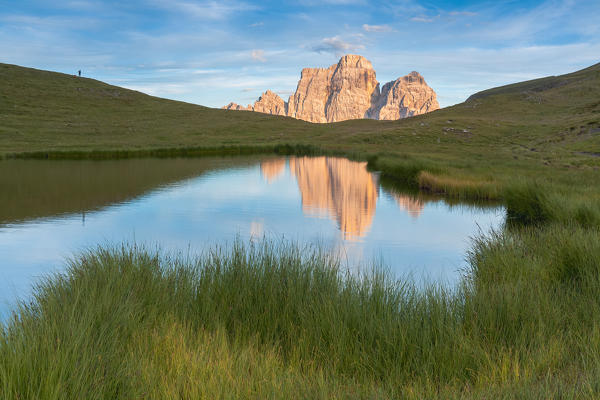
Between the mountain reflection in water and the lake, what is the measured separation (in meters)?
0.06

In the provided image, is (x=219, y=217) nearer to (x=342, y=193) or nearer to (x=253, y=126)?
(x=342, y=193)

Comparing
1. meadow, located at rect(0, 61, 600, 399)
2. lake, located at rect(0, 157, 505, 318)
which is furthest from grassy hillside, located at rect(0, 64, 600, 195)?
meadow, located at rect(0, 61, 600, 399)

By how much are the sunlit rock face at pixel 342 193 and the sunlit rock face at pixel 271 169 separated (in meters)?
1.17

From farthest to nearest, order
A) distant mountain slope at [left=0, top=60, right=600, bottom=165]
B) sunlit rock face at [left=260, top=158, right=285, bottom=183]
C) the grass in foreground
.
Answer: distant mountain slope at [left=0, top=60, right=600, bottom=165], sunlit rock face at [left=260, top=158, right=285, bottom=183], the grass in foreground

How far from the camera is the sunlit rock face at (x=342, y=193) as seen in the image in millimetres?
16781

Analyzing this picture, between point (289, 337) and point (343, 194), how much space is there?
1799cm

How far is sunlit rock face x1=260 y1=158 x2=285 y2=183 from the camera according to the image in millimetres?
29891

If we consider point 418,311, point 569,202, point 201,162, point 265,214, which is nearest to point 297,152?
point 201,162

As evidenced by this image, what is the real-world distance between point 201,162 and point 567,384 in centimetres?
3656

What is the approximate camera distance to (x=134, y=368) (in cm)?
386

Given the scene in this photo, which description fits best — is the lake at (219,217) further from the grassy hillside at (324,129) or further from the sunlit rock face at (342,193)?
the grassy hillside at (324,129)

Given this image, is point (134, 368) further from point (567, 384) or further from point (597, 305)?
point (597, 305)

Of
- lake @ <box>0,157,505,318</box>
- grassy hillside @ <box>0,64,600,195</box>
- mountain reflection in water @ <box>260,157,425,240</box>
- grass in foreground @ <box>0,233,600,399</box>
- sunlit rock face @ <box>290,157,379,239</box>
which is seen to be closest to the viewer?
grass in foreground @ <box>0,233,600,399</box>

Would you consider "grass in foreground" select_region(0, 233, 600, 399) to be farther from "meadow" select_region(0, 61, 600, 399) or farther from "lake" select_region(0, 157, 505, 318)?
"lake" select_region(0, 157, 505, 318)
